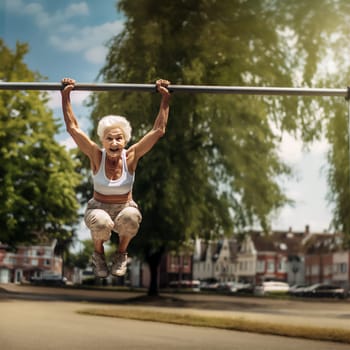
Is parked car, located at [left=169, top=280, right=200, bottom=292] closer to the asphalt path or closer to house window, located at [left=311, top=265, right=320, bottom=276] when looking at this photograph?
the asphalt path

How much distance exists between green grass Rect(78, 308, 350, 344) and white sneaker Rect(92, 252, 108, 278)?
56.4 feet

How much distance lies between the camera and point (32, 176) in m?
33.9

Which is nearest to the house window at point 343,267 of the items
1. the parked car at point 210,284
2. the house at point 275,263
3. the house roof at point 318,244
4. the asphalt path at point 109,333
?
the house roof at point 318,244

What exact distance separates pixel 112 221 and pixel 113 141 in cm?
74

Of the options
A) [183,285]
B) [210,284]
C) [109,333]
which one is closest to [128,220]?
[109,333]

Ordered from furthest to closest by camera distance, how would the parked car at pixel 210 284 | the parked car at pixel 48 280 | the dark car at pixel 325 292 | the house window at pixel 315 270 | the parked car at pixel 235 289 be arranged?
the house window at pixel 315 270, the parked car at pixel 210 284, the parked car at pixel 235 289, the dark car at pixel 325 292, the parked car at pixel 48 280

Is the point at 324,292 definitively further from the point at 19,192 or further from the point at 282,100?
the point at 19,192

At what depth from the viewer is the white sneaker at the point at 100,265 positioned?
7.37 m

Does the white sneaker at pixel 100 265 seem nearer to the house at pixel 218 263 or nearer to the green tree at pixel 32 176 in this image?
the green tree at pixel 32 176

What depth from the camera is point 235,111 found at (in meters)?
34.8

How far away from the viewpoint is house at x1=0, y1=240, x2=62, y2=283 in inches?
1698

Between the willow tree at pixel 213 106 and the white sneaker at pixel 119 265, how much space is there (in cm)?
2572

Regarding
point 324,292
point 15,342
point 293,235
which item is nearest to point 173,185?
point 15,342

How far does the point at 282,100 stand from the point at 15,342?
1798cm
